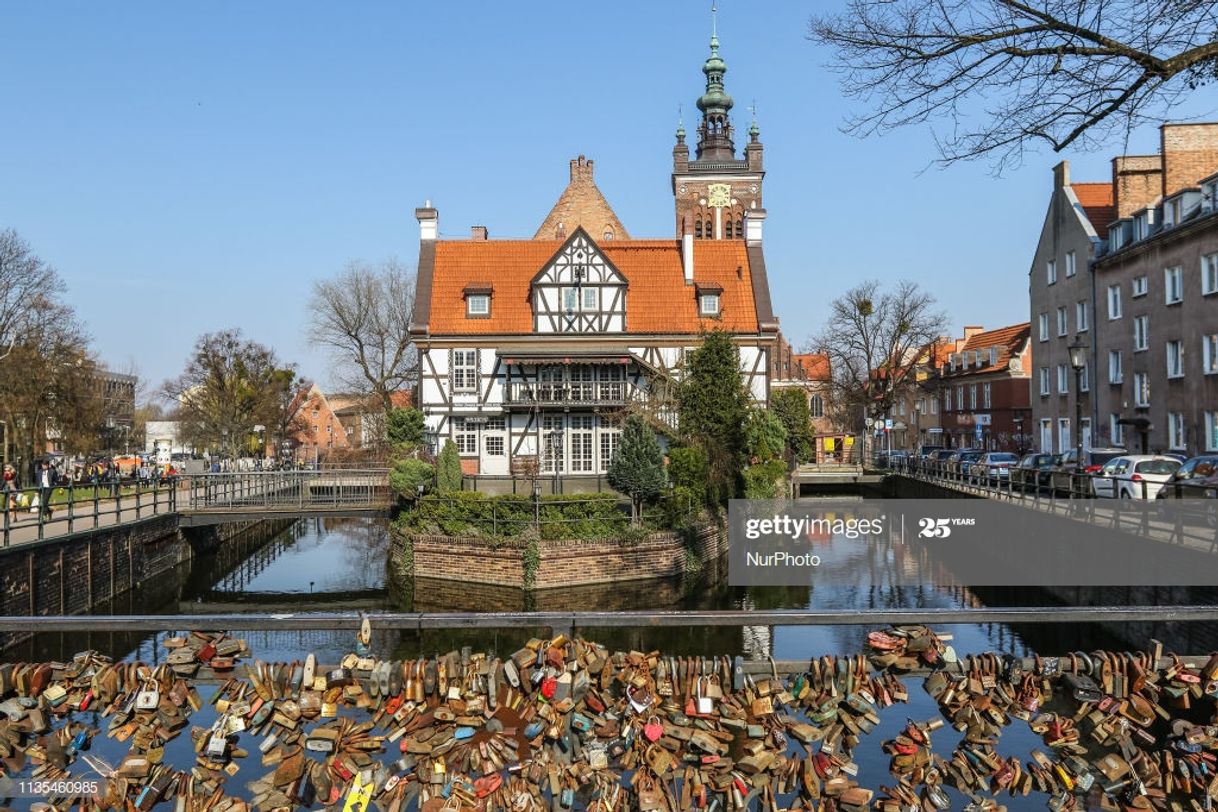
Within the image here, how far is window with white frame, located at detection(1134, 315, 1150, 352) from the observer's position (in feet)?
110

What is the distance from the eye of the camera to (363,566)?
2816 centimetres

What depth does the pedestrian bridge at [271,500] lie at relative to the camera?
2703cm

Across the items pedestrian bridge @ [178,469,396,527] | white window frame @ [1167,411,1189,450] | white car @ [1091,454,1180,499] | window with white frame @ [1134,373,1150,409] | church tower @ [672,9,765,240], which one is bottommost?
pedestrian bridge @ [178,469,396,527]

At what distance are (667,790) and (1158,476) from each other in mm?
24591

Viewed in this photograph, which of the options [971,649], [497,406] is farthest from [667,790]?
[497,406]

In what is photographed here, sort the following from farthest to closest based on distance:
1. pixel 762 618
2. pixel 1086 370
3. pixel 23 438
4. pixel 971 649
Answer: pixel 23 438
pixel 1086 370
pixel 971 649
pixel 762 618

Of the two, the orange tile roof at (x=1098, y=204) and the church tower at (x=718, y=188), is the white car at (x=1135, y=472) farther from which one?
the church tower at (x=718, y=188)

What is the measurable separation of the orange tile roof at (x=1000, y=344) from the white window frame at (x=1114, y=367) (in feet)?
63.1

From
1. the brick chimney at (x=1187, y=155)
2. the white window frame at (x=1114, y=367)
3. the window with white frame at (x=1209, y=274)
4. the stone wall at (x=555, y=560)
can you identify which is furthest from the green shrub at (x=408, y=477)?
the brick chimney at (x=1187, y=155)

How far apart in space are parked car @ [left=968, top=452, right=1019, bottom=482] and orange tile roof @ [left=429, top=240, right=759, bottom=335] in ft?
36.8

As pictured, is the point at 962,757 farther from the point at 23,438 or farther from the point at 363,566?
the point at 23,438

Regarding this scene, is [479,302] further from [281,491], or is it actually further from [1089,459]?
[1089,459]

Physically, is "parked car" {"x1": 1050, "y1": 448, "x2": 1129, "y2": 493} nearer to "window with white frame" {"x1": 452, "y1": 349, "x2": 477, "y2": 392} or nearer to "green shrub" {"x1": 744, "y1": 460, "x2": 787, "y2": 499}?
"green shrub" {"x1": 744, "y1": 460, "x2": 787, "y2": 499}

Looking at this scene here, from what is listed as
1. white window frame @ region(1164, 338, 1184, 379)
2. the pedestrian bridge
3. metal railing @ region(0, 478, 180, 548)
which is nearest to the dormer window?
the pedestrian bridge
